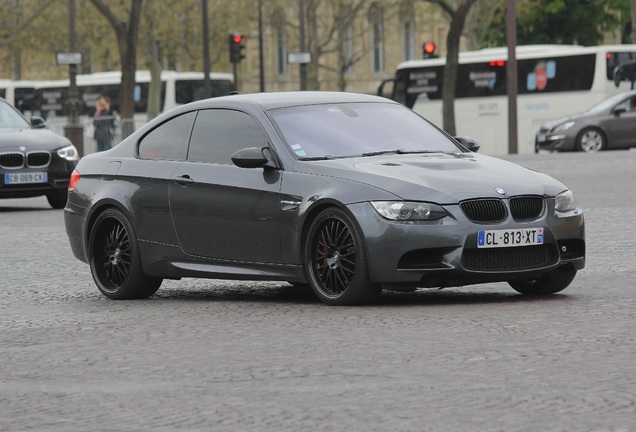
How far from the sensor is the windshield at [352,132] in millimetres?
10625

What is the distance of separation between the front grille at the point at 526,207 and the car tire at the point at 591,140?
31.6m

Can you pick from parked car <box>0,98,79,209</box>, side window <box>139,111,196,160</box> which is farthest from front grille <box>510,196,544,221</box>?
parked car <box>0,98,79,209</box>

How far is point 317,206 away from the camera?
10.0 m

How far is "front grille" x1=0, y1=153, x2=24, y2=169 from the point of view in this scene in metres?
22.9

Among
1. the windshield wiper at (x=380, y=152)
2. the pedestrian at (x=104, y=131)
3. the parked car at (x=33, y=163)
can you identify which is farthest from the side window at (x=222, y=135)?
the pedestrian at (x=104, y=131)

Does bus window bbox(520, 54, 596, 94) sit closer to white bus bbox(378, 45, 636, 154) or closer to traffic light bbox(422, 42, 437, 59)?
white bus bbox(378, 45, 636, 154)

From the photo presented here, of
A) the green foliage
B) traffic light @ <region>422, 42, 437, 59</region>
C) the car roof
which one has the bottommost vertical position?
the car roof

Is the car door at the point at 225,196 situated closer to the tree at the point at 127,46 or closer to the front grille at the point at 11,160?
the front grille at the point at 11,160

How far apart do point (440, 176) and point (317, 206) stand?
30.5 inches

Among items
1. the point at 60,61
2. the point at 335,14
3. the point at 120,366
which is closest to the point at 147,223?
the point at 120,366

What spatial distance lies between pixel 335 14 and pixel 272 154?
62.0 meters

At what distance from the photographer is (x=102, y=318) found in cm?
1006

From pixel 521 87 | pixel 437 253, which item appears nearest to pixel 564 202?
pixel 437 253

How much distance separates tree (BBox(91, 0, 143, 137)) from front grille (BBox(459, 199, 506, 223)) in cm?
3251
